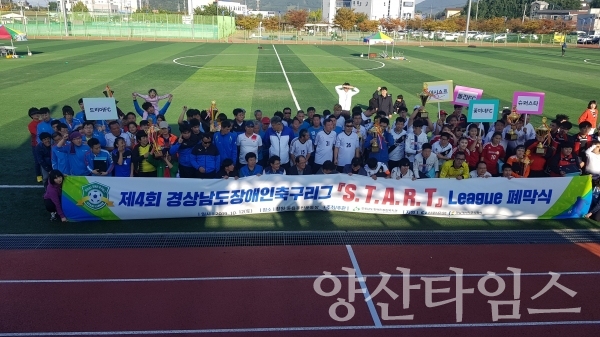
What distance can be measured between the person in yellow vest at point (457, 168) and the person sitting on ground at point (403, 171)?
0.65 metres

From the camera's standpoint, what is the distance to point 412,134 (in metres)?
9.78

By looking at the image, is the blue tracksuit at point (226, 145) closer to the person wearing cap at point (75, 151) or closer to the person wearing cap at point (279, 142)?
the person wearing cap at point (279, 142)

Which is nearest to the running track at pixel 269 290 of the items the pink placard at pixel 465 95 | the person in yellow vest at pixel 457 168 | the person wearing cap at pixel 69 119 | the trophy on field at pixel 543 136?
the person in yellow vest at pixel 457 168

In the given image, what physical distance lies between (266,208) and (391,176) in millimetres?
2674

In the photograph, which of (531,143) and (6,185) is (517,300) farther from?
(6,185)

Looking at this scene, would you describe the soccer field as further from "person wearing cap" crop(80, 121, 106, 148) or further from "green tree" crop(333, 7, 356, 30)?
"green tree" crop(333, 7, 356, 30)

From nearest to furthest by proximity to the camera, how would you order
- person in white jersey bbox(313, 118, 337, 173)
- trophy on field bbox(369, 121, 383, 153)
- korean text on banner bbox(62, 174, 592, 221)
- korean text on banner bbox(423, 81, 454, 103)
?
korean text on banner bbox(62, 174, 592, 221), trophy on field bbox(369, 121, 383, 153), person in white jersey bbox(313, 118, 337, 173), korean text on banner bbox(423, 81, 454, 103)

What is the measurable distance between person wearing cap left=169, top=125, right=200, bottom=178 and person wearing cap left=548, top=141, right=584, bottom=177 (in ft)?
24.7

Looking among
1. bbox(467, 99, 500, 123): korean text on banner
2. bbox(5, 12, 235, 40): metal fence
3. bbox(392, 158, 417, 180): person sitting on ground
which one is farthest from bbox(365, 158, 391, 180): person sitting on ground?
bbox(5, 12, 235, 40): metal fence

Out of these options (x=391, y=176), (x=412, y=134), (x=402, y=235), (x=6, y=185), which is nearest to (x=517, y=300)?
(x=402, y=235)

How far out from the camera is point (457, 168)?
893 cm

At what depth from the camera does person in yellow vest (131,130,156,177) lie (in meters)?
8.91

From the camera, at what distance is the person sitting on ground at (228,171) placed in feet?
28.3

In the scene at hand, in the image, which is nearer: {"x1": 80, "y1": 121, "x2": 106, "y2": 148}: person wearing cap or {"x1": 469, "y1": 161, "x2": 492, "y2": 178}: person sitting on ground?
{"x1": 469, "y1": 161, "x2": 492, "y2": 178}: person sitting on ground
